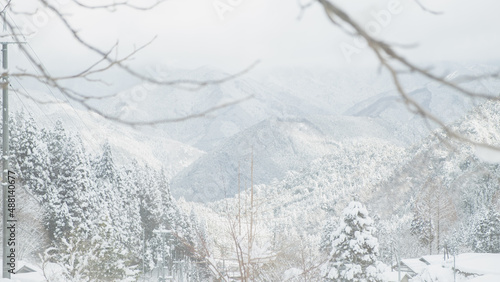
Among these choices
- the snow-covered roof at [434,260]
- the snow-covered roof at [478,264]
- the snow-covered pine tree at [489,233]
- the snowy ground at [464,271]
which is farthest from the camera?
the snow-covered pine tree at [489,233]

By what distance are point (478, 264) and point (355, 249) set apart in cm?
1634

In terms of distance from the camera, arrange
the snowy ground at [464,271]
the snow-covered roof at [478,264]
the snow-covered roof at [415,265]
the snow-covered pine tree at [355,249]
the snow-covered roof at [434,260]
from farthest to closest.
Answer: the snow-covered roof at [415,265] < the snow-covered roof at [434,260] < the snow-covered roof at [478,264] < the snowy ground at [464,271] < the snow-covered pine tree at [355,249]

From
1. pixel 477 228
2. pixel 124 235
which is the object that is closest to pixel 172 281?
pixel 124 235

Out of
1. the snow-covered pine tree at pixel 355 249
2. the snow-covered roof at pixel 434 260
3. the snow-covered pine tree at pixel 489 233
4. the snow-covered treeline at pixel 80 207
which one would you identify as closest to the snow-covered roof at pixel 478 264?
the snow-covered roof at pixel 434 260

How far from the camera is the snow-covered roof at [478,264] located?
26703 millimetres

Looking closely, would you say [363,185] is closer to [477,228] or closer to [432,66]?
[477,228]

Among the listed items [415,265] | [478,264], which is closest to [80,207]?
[415,265]

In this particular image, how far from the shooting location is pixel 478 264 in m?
28.7

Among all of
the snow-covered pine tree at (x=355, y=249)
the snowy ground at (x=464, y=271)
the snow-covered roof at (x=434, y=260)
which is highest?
the snow-covered pine tree at (x=355, y=249)

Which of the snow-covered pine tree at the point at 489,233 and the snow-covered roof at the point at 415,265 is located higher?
the snow-covered pine tree at the point at 489,233

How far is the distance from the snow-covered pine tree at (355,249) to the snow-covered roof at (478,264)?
42.0ft

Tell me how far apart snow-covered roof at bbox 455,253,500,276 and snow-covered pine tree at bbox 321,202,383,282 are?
12.8 meters

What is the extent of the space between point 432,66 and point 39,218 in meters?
24.3

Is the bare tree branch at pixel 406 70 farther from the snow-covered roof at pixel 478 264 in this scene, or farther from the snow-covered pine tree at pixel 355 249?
the snow-covered roof at pixel 478 264
